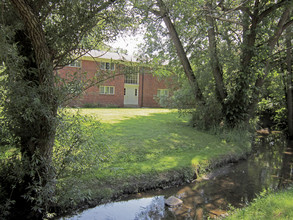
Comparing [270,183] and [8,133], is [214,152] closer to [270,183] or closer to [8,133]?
[270,183]

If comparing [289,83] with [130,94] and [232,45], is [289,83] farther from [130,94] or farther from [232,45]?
[130,94]

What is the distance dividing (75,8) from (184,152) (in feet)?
19.2

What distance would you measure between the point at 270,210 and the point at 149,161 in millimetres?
3479

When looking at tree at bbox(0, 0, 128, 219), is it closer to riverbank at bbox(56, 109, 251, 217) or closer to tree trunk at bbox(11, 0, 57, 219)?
tree trunk at bbox(11, 0, 57, 219)

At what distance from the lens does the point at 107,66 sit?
171 inches

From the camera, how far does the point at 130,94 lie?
29.8m

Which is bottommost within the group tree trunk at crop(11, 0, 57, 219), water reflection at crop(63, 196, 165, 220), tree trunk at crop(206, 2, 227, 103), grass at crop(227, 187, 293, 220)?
water reflection at crop(63, 196, 165, 220)


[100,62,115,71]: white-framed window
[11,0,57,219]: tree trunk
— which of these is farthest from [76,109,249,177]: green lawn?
[11,0,57,219]: tree trunk

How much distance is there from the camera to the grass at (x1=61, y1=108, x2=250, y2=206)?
5172 mm

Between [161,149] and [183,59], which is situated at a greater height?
[183,59]

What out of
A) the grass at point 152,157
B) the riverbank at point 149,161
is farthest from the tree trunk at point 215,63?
the grass at point 152,157

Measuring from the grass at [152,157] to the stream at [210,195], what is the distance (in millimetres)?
317

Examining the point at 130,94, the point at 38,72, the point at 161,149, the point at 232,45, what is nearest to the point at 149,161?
the point at 161,149

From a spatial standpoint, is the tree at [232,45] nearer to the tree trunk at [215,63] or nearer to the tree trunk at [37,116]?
the tree trunk at [215,63]
